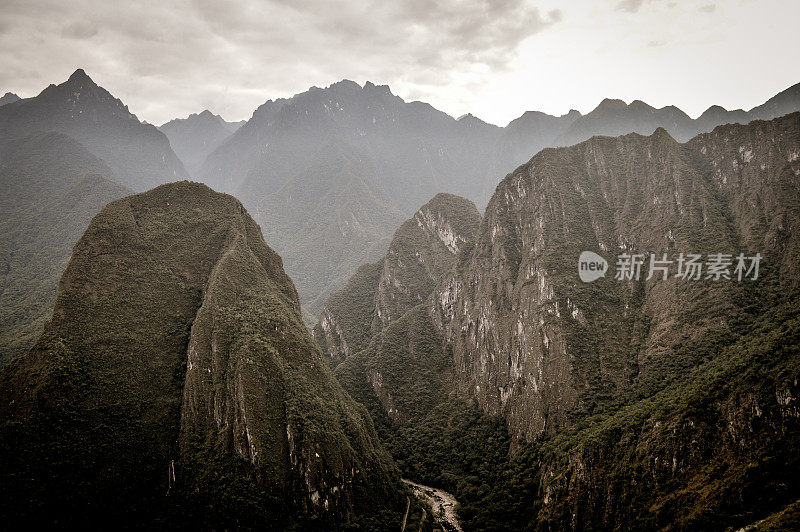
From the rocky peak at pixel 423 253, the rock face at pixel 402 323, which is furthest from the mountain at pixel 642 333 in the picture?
the rocky peak at pixel 423 253

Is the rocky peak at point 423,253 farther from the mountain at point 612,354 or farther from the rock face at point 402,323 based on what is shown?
the mountain at point 612,354

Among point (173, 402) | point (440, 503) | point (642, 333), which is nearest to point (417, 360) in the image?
point (440, 503)

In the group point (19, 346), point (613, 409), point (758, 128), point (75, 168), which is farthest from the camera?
point (75, 168)

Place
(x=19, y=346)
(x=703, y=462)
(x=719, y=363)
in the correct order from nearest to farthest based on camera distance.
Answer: (x=703, y=462), (x=719, y=363), (x=19, y=346)

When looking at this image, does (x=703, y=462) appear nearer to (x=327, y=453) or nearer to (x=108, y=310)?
(x=327, y=453)

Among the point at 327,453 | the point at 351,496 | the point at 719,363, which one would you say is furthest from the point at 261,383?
the point at 719,363

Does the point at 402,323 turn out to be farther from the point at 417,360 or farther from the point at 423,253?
the point at 423,253
